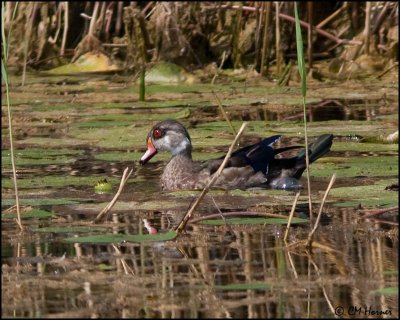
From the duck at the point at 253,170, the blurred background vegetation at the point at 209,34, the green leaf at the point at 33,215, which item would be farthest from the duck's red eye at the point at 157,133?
the blurred background vegetation at the point at 209,34

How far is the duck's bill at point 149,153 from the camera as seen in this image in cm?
813

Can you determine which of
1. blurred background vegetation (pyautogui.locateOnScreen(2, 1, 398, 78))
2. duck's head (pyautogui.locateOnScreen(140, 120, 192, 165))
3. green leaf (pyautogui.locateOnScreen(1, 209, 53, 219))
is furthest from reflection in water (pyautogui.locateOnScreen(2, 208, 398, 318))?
blurred background vegetation (pyautogui.locateOnScreen(2, 1, 398, 78))

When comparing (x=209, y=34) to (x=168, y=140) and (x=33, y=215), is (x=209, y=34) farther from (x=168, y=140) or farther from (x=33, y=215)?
(x=33, y=215)

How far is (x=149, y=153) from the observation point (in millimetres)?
8164

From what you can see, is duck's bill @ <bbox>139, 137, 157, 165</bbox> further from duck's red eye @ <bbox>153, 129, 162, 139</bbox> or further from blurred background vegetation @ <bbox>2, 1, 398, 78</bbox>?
blurred background vegetation @ <bbox>2, 1, 398, 78</bbox>

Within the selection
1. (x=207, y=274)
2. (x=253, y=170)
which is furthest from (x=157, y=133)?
(x=207, y=274)

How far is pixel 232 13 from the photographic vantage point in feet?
48.4

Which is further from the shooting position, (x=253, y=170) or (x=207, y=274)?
(x=253, y=170)

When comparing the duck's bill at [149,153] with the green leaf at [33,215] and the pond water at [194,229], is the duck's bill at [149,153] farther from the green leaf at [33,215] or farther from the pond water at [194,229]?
the green leaf at [33,215]

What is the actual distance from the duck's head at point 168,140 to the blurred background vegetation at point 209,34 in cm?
482

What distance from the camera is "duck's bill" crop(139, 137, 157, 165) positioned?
813 cm

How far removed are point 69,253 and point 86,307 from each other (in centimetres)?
104

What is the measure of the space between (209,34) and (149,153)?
7018 millimetres

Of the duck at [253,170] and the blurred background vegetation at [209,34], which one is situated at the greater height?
the blurred background vegetation at [209,34]
